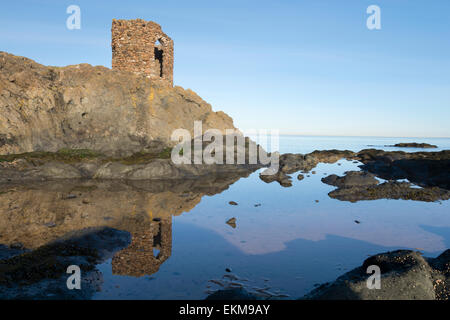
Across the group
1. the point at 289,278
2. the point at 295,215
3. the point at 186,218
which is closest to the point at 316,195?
the point at 295,215

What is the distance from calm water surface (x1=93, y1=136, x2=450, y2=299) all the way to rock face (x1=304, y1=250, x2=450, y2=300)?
1914 mm

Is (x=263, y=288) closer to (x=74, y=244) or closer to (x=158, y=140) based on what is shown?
(x=74, y=244)

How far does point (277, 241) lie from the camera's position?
51.4 feet

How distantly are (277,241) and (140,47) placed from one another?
33294 millimetres

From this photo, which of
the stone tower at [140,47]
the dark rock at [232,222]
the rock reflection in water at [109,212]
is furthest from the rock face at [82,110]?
the dark rock at [232,222]

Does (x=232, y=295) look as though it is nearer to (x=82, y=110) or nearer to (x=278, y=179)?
(x=278, y=179)

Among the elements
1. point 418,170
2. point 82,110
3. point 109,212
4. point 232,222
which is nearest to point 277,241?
point 232,222

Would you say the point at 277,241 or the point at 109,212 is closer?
the point at 277,241

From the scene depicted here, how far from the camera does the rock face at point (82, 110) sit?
36.7 meters

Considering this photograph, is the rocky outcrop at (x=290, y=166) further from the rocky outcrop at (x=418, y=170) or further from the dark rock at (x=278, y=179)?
the rocky outcrop at (x=418, y=170)

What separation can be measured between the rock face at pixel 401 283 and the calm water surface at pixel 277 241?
1914 mm

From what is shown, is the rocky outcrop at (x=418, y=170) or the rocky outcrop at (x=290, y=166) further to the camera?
the rocky outcrop at (x=290, y=166)

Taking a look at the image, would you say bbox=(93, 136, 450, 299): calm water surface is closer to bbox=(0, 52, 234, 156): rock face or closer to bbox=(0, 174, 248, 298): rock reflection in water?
bbox=(0, 174, 248, 298): rock reflection in water

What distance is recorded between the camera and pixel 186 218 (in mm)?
20000
